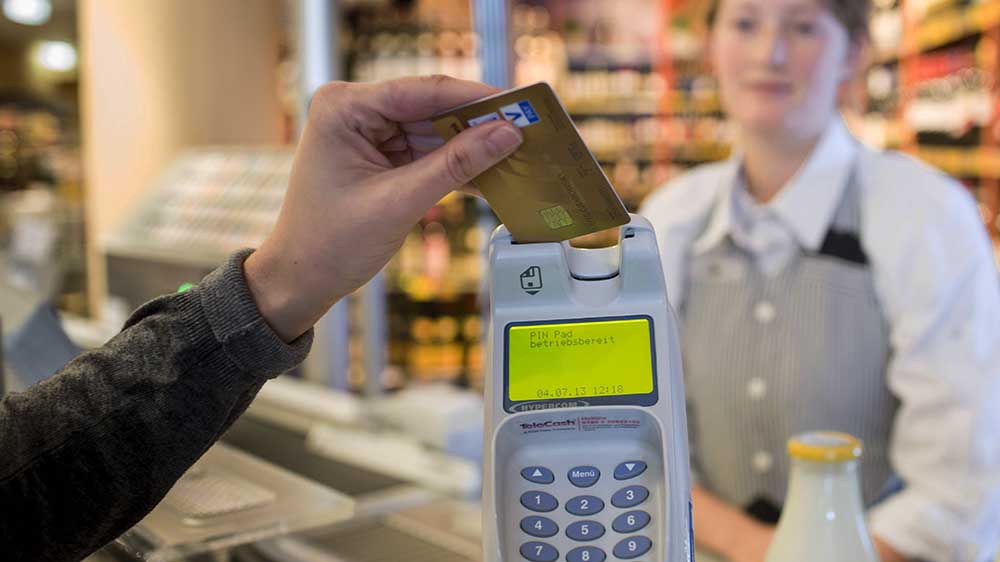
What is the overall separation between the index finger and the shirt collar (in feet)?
3.65

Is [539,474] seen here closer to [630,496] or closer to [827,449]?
[630,496]

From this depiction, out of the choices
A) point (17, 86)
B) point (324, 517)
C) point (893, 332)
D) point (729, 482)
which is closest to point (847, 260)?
point (893, 332)

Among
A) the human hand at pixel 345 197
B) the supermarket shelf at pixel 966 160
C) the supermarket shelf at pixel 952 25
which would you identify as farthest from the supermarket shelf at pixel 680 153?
the human hand at pixel 345 197

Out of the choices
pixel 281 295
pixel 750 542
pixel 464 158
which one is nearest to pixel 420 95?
pixel 464 158

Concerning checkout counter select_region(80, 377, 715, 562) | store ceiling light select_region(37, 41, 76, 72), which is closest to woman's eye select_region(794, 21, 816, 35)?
checkout counter select_region(80, 377, 715, 562)

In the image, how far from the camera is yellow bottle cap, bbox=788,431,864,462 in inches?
34.0

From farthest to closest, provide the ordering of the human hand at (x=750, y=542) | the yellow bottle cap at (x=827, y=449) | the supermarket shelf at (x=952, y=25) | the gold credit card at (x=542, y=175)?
the supermarket shelf at (x=952, y=25) → the human hand at (x=750, y=542) → the yellow bottle cap at (x=827, y=449) → the gold credit card at (x=542, y=175)

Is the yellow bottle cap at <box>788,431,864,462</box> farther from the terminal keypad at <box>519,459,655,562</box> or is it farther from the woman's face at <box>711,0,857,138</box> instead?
the woman's face at <box>711,0,857,138</box>

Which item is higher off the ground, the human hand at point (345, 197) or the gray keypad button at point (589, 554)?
the human hand at point (345, 197)

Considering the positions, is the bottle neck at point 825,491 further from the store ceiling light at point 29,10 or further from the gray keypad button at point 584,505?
the store ceiling light at point 29,10

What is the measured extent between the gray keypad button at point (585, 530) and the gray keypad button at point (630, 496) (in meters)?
0.02

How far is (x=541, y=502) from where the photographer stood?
0.69 metres

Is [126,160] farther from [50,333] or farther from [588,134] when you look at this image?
[588,134]

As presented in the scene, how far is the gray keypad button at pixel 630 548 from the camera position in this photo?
69cm
